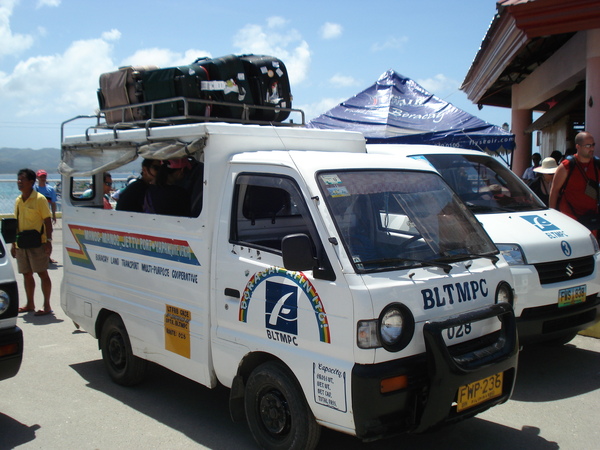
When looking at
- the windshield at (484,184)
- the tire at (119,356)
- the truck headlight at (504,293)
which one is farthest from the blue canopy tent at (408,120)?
the tire at (119,356)

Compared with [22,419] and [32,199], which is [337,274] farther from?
[32,199]

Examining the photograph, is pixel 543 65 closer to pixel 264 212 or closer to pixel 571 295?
pixel 571 295

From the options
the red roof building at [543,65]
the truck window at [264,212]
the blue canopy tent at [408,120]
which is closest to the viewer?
the truck window at [264,212]

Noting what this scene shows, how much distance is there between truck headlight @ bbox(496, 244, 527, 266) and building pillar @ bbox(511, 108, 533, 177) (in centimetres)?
1227

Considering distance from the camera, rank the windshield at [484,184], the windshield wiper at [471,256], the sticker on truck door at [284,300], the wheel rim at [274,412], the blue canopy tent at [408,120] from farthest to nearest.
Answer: the blue canopy tent at [408,120], the windshield at [484,184], the windshield wiper at [471,256], the wheel rim at [274,412], the sticker on truck door at [284,300]

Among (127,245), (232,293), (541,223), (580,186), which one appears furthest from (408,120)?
(232,293)

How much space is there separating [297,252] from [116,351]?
9.59ft

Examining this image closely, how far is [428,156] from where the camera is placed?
6965 millimetres

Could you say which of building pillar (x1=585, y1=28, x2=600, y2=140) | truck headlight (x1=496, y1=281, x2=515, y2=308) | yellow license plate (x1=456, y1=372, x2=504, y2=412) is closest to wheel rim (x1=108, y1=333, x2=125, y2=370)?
yellow license plate (x1=456, y1=372, x2=504, y2=412)

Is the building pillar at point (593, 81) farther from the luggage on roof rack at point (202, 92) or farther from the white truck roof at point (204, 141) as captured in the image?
the white truck roof at point (204, 141)

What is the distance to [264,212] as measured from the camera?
4.94 meters

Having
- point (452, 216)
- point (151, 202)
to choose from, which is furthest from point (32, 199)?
point (452, 216)

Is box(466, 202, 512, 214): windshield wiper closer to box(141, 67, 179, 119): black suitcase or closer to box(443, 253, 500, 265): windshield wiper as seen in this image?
box(443, 253, 500, 265): windshield wiper

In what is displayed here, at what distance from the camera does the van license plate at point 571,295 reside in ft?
18.3
